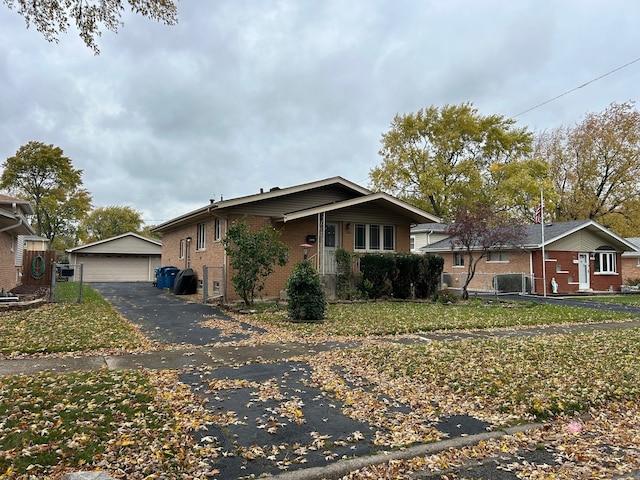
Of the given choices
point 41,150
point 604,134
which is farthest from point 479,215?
point 41,150

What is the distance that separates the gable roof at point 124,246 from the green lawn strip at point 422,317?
74.0ft

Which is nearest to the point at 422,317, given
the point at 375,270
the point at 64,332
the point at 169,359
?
the point at 375,270

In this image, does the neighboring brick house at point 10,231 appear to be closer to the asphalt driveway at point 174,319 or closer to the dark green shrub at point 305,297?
the asphalt driveway at point 174,319

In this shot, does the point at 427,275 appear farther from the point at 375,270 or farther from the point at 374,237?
the point at 374,237

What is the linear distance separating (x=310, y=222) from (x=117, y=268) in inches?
849

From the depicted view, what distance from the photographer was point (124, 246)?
32500 mm

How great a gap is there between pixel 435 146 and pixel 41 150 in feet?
112

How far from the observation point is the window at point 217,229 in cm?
1608

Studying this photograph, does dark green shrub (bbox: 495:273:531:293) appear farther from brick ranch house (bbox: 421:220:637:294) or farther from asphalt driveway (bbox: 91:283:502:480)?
asphalt driveway (bbox: 91:283:502:480)

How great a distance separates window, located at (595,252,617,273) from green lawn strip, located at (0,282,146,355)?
25882mm

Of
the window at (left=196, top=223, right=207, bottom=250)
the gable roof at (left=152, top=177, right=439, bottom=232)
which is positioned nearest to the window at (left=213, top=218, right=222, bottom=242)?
the gable roof at (left=152, top=177, right=439, bottom=232)

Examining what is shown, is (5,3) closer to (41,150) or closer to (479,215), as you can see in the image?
(479,215)

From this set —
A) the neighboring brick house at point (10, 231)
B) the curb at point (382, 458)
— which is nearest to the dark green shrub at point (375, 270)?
the neighboring brick house at point (10, 231)

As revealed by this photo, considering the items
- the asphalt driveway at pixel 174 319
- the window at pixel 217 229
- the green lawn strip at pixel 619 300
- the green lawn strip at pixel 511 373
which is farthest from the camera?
the green lawn strip at pixel 619 300
